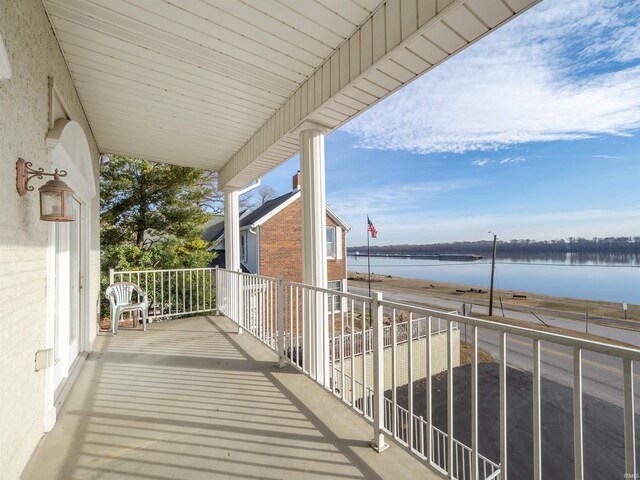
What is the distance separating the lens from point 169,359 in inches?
134

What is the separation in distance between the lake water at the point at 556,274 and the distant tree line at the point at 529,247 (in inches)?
34.3

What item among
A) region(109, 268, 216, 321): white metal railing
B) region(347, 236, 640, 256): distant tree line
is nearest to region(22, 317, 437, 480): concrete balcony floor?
region(109, 268, 216, 321): white metal railing

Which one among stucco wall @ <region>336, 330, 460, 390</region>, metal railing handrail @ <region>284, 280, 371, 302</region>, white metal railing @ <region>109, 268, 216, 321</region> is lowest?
→ stucco wall @ <region>336, 330, 460, 390</region>

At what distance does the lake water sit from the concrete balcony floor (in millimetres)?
15292

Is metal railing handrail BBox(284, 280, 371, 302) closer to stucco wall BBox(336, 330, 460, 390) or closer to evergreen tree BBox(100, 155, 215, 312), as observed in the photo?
evergreen tree BBox(100, 155, 215, 312)

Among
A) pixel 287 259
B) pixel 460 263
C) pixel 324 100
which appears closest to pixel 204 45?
pixel 324 100

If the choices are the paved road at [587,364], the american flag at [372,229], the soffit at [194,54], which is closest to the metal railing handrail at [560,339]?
the soffit at [194,54]

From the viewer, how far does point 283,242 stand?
12867mm

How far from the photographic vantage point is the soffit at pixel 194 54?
204 cm

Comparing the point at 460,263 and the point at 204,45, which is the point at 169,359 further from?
the point at 460,263

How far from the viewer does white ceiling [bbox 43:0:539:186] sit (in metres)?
1.94

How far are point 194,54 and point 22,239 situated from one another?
6.17 feet

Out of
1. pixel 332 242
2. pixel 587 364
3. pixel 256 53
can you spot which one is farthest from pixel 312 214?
pixel 587 364

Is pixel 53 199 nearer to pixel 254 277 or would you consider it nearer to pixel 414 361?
pixel 254 277
